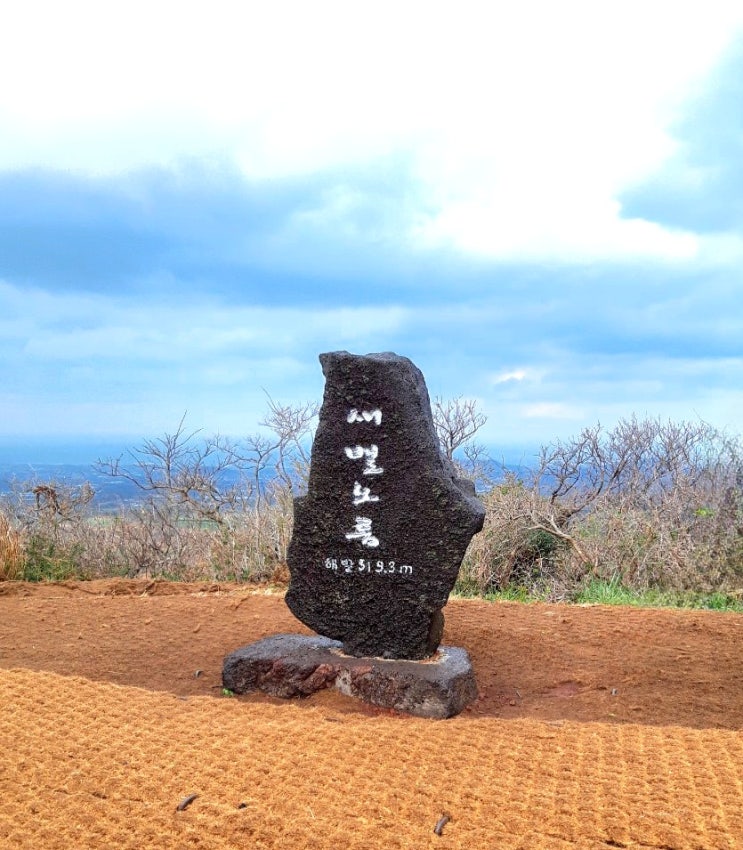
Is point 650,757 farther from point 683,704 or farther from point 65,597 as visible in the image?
point 65,597

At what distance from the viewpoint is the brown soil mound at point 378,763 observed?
319 centimetres

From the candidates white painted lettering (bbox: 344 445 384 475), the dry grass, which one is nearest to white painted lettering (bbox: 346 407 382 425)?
white painted lettering (bbox: 344 445 384 475)

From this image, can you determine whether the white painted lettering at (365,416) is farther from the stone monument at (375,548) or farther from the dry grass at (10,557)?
the dry grass at (10,557)

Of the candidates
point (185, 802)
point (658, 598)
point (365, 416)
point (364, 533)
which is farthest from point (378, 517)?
point (658, 598)

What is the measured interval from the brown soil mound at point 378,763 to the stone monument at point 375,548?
7.5 inches

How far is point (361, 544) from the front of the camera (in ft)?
17.7

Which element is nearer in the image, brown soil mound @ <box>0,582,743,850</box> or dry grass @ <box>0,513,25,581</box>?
brown soil mound @ <box>0,582,743,850</box>

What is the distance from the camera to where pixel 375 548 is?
17.7 ft

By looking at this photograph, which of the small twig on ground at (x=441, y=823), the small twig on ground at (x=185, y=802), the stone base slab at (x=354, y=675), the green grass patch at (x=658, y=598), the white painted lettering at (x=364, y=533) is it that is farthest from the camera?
the green grass patch at (x=658, y=598)

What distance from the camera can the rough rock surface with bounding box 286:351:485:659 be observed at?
5.26 metres

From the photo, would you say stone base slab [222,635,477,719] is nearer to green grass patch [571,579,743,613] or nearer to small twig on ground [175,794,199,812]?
small twig on ground [175,794,199,812]

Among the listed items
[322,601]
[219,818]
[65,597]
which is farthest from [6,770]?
[65,597]

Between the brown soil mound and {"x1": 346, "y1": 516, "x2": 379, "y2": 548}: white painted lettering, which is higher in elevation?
Result: {"x1": 346, "y1": 516, "x2": 379, "y2": 548}: white painted lettering

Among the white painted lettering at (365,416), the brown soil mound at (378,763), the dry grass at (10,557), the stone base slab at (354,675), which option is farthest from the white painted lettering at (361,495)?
the dry grass at (10,557)
